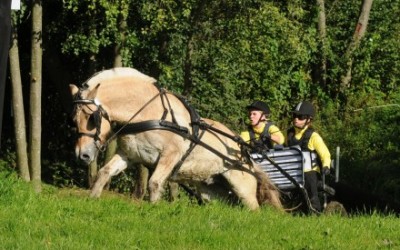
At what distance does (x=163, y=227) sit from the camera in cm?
845

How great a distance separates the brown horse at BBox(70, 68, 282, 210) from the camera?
36.9ft

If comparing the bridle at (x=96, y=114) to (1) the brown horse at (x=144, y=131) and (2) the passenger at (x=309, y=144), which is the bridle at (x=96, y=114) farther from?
(2) the passenger at (x=309, y=144)

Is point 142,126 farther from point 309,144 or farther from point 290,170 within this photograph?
point 309,144

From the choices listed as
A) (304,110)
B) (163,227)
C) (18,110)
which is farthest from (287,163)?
(18,110)

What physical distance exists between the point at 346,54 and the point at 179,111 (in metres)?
14.2

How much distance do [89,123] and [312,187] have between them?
312 centimetres

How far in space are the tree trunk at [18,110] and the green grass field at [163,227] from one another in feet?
23.2

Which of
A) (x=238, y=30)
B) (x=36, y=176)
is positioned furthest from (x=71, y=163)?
(x=238, y=30)

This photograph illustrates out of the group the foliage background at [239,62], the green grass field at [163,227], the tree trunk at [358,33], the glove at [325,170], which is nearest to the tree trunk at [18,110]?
the foliage background at [239,62]

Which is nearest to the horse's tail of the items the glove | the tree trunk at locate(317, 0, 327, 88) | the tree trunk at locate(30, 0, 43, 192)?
the glove

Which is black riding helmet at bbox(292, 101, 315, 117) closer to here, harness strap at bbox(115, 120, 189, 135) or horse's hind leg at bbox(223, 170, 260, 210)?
horse's hind leg at bbox(223, 170, 260, 210)

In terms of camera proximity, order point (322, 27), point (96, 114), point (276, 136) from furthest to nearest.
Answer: point (322, 27) → point (276, 136) → point (96, 114)

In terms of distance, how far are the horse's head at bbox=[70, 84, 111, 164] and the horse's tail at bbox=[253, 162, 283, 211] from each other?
2.27 metres

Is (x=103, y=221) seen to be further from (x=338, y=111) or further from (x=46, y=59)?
(x=338, y=111)
